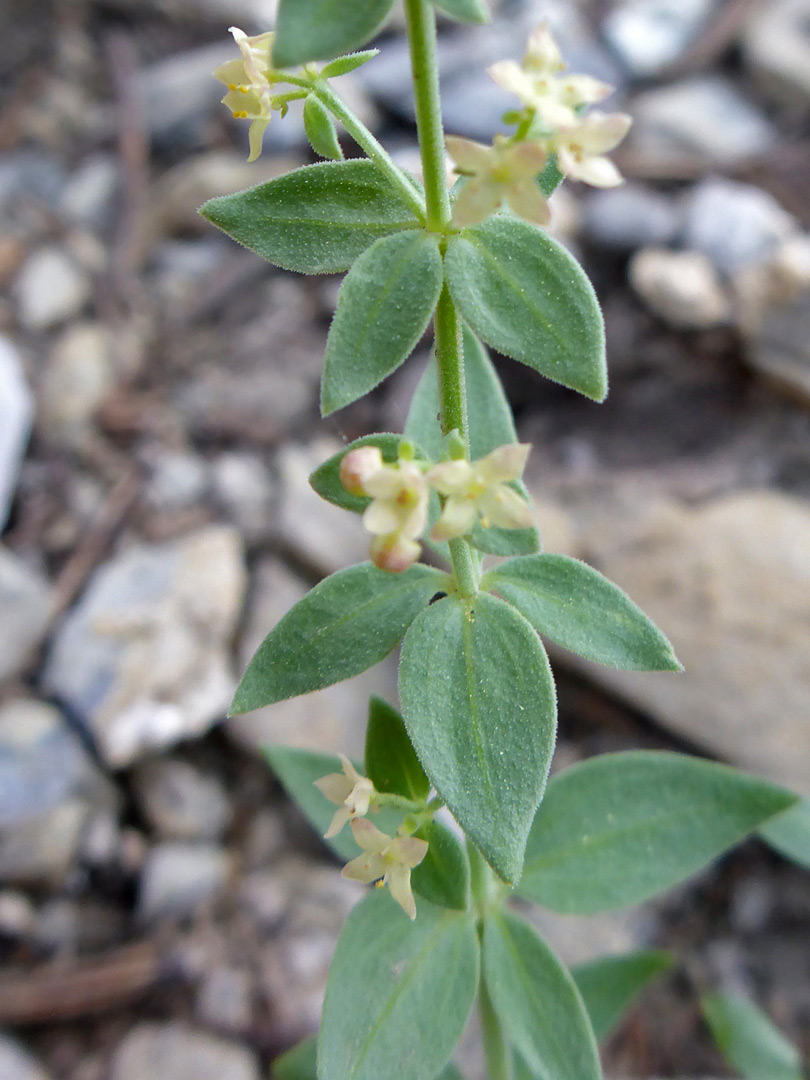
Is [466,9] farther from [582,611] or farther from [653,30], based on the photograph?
[653,30]

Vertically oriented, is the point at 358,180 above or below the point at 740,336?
above

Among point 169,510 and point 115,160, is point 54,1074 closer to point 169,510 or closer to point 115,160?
point 169,510

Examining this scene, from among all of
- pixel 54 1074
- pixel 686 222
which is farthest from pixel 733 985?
pixel 686 222

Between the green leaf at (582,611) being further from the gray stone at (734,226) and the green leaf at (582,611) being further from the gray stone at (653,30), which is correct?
the gray stone at (653,30)

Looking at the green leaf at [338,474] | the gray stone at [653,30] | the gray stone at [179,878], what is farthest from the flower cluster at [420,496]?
the gray stone at [653,30]

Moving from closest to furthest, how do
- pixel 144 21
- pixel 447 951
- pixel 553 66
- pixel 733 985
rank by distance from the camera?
pixel 553 66 < pixel 447 951 < pixel 733 985 < pixel 144 21

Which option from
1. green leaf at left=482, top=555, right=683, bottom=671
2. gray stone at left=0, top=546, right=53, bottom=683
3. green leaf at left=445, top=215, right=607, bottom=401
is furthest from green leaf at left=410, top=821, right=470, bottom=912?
gray stone at left=0, top=546, right=53, bottom=683

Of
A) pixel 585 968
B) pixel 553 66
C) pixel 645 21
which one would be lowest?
pixel 585 968
